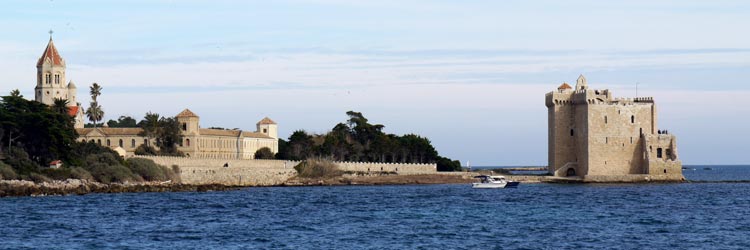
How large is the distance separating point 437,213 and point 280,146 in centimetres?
8005

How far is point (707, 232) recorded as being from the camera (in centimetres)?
4028

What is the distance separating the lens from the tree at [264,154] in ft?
379

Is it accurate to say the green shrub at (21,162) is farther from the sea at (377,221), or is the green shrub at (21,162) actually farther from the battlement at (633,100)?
the battlement at (633,100)

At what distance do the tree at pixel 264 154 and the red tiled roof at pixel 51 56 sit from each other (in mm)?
21144

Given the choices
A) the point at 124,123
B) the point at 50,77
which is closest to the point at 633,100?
the point at 50,77

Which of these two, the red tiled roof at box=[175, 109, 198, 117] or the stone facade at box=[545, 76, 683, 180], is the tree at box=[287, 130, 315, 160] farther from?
the stone facade at box=[545, 76, 683, 180]

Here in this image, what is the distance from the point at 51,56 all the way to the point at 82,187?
4666cm

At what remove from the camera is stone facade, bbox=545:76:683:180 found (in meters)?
83.6

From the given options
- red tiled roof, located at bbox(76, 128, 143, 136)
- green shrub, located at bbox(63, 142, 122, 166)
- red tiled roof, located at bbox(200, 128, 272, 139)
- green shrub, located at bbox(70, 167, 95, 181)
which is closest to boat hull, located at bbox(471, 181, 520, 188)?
green shrub, located at bbox(63, 142, 122, 166)

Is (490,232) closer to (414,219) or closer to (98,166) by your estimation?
(414,219)

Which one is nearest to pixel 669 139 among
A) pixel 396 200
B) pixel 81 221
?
pixel 396 200

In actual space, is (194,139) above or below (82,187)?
above

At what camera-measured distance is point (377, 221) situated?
148 ft

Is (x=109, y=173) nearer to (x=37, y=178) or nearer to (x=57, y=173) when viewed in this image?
(x=57, y=173)
